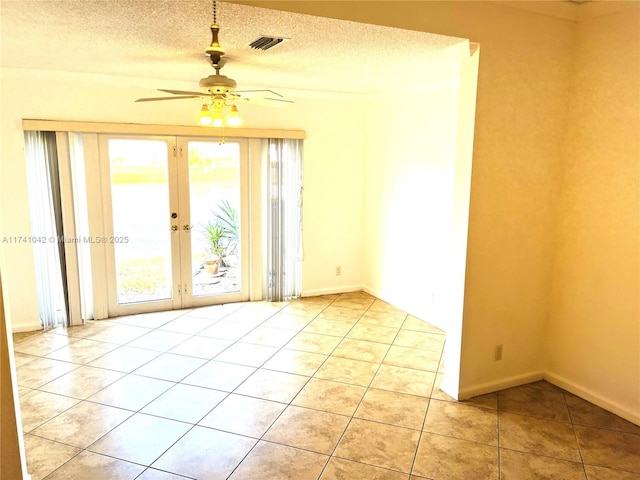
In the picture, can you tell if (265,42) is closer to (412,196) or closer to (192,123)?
(192,123)

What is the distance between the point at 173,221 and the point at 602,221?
4197mm

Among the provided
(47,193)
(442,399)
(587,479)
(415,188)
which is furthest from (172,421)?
(415,188)

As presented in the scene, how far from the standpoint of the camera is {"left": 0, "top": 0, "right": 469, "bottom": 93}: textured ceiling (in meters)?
2.48

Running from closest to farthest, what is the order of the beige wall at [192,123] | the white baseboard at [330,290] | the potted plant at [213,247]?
the beige wall at [192,123], the potted plant at [213,247], the white baseboard at [330,290]

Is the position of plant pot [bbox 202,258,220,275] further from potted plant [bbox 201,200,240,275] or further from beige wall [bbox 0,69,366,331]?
beige wall [bbox 0,69,366,331]

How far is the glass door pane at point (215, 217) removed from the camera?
518 cm

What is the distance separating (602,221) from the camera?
3.14 meters

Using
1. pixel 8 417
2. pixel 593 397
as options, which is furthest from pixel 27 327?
pixel 593 397

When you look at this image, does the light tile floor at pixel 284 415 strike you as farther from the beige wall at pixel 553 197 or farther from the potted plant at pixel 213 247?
the potted plant at pixel 213 247

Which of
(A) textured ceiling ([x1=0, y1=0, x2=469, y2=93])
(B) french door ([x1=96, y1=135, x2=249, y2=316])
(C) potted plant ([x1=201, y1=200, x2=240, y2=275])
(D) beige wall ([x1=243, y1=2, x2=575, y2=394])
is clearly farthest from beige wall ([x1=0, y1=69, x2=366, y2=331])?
(D) beige wall ([x1=243, y1=2, x2=575, y2=394])

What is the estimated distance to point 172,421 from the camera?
118 inches

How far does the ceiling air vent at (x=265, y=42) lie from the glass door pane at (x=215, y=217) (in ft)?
6.92

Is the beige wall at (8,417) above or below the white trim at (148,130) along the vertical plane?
below

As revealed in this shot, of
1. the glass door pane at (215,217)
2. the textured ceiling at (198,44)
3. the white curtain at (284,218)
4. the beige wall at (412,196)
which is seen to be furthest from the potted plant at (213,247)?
the beige wall at (412,196)
